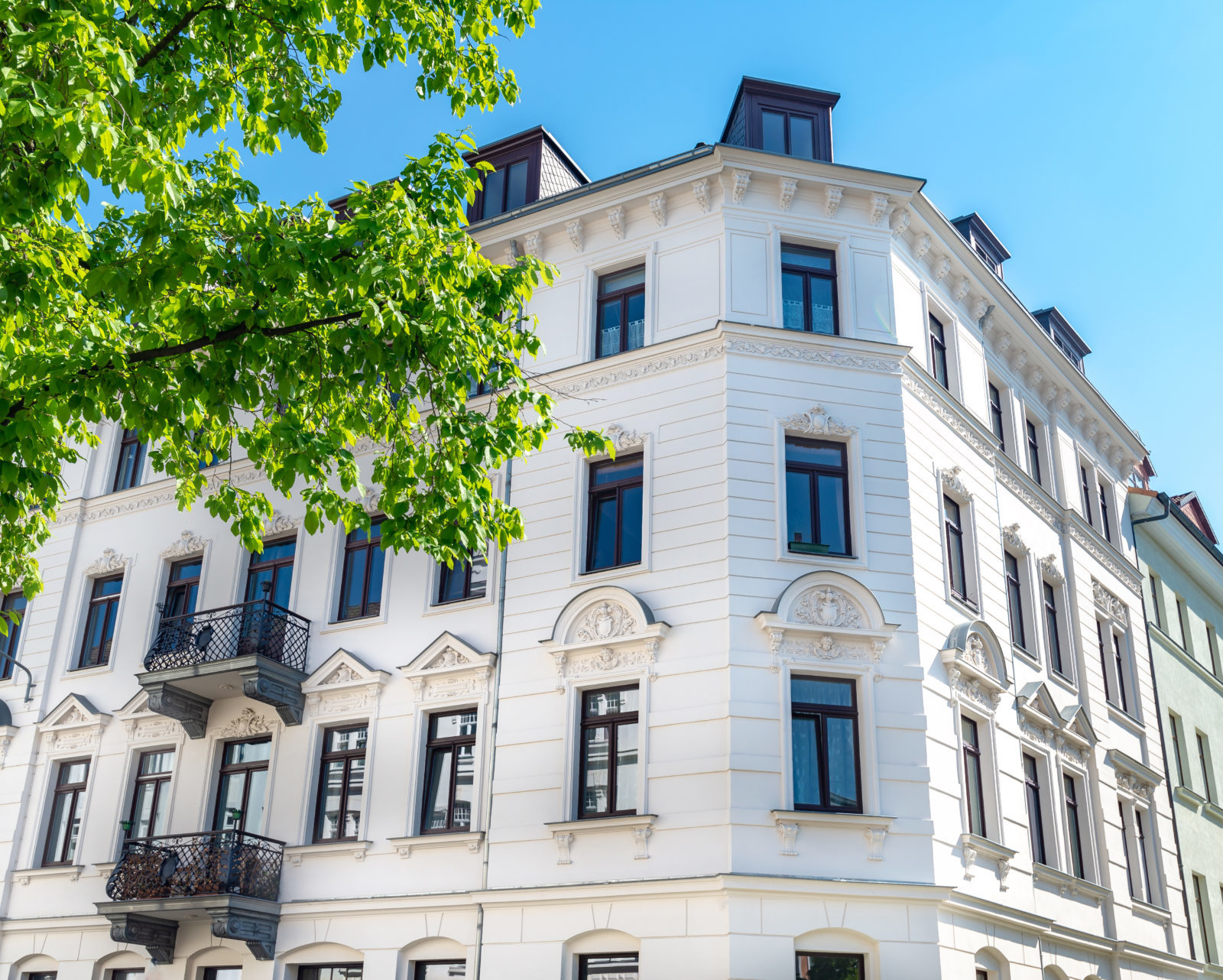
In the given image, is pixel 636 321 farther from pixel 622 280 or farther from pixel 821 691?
pixel 821 691

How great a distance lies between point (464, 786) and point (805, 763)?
5.19m

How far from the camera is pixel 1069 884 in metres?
19.1

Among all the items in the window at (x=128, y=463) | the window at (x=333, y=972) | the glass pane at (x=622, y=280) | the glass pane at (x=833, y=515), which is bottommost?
the window at (x=333, y=972)

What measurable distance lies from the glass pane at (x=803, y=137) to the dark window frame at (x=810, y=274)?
1866 millimetres

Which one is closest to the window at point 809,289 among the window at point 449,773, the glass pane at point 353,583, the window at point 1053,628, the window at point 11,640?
the window at point 1053,628

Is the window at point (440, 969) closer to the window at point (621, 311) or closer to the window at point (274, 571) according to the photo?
the window at point (274, 571)

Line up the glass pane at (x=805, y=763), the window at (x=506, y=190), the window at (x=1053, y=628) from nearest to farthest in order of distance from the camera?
the glass pane at (x=805, y=763) < the window at (x=1053, y=628) < the window at (x=506, y=190)

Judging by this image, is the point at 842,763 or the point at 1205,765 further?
the point at 1205,765

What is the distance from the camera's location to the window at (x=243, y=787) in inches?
758

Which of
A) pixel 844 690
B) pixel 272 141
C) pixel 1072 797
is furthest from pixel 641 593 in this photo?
pixel 1072 797

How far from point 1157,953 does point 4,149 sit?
2228 centimetres

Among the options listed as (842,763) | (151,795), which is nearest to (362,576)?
(151,795)

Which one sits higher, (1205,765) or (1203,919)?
(1205,765)

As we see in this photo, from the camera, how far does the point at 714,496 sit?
17.2m
